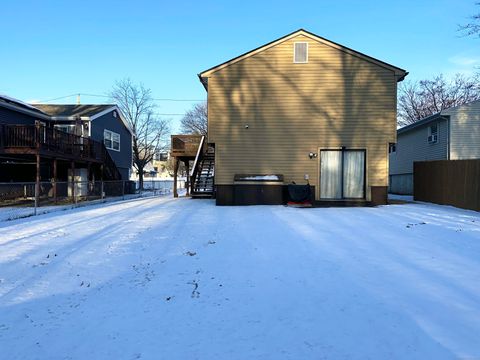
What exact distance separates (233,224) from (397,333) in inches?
253

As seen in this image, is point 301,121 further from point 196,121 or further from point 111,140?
point 196,121

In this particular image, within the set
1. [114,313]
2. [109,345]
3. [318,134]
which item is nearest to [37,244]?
[114,313]

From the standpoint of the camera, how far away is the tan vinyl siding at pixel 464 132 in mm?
18453

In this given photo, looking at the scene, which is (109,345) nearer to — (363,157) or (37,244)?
(37,244)


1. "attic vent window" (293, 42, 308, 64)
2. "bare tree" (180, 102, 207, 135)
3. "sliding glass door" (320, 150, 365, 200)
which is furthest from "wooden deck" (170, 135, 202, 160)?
"bare tree" (180, 102, 207, 135)

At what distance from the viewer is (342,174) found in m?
15.2

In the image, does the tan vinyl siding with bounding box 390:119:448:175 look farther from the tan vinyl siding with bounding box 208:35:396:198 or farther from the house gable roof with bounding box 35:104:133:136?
the house gable roof with bounding box 35:104:133:136

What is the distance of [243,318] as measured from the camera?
3822 mm

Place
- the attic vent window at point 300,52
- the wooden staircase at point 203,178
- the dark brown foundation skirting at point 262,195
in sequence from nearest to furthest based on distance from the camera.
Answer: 1. the dark brown foundation skirting at point 262,195
2. the attic vent window at point 300,52
3. the wooden staircase at point 203,178

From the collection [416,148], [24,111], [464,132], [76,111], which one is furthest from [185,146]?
[464,132]

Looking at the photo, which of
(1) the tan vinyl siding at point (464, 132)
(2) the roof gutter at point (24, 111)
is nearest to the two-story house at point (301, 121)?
(1) the tan vinyl siding at point (464, 132)

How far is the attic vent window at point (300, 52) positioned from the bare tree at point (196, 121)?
45.2 m

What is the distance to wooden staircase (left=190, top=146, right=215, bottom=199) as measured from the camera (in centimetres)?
1938

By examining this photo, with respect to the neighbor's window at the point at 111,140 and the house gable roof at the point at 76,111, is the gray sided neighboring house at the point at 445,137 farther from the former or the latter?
the neighbor's window at the point at 111,140
